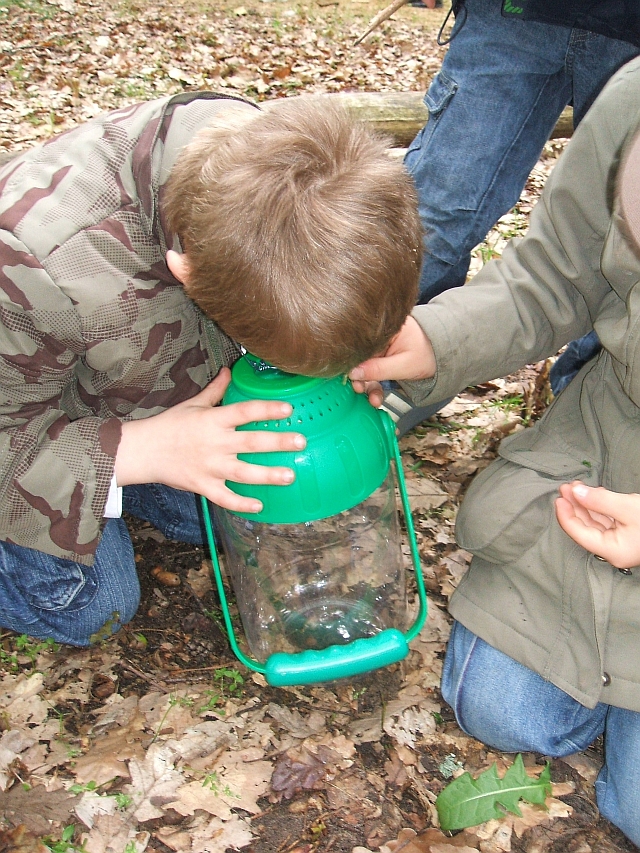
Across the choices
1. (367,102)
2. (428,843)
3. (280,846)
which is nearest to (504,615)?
(428,843)

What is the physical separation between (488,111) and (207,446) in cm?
134

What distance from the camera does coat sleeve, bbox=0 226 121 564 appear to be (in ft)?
5.11

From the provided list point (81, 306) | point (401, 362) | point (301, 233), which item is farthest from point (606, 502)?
point (81, 306)

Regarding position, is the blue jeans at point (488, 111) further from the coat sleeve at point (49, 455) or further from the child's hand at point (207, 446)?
the coat sleeve at point (49, 455)

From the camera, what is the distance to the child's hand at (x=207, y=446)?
56.4 inches

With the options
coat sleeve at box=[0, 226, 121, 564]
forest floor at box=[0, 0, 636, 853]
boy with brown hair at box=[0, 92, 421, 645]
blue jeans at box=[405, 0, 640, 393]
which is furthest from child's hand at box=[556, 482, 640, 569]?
blue jeans at box=[405, 0, 640, 393]

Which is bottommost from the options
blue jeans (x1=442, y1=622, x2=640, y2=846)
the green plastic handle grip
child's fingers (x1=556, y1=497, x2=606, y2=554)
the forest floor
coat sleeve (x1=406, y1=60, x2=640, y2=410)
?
the forest floor

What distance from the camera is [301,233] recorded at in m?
1.19

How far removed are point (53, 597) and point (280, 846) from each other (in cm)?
82

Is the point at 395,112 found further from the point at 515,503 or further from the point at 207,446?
the point at 207,446

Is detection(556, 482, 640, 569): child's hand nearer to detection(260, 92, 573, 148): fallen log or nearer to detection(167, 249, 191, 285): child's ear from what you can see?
detection(167, 249, 191, 285): child's ear

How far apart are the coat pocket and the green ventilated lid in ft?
1.14

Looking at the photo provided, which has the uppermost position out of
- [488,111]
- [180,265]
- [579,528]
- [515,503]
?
[488,111]

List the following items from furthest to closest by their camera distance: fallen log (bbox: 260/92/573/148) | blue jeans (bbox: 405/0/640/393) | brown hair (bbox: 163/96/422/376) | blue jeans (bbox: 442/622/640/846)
Result: fallen log (bbox: 260/92/573/148), blue jeans (bbox: 405/0/640/393), blue jeans (bbox: 442/622/640/846), brown hair (bbox: 163/96/422/376)
